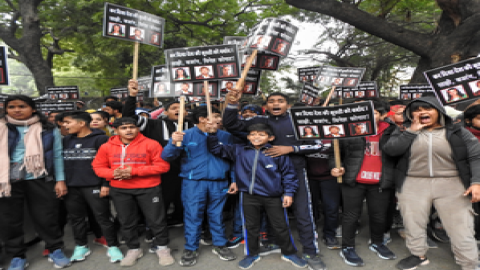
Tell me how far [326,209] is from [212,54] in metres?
2.51

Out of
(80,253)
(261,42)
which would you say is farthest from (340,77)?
(80,253)

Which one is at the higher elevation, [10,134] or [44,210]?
[10,134]

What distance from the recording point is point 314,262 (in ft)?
9.93

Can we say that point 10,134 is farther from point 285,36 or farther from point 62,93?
point 62,93

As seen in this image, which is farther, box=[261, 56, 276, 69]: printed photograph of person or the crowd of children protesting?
box=[261, 56, 276, 69]: printed photograph of person

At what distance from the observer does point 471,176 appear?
263cm

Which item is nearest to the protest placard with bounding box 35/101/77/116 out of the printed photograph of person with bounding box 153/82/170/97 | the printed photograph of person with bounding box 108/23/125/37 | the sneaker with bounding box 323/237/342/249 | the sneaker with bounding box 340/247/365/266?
the printed photograph of person with bounding box 108/23/125/37

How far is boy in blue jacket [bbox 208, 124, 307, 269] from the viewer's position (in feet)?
10.1

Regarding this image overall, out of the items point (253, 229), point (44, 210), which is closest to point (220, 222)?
point (253, 229)

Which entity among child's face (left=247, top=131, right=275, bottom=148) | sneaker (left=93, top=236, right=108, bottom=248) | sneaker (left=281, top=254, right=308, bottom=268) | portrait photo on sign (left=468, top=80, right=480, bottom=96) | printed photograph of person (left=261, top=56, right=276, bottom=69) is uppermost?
printed photograph of person (left=261, top=56, right=276, bottom=69)

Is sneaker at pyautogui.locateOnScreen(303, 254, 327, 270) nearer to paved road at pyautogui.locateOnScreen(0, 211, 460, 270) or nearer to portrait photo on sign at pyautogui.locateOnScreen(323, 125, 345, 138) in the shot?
paved road at pyautogui.locateOnScreen(0, 211, 460, 270)

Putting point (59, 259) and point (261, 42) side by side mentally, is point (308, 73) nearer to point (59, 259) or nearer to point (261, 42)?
point (261, 42)

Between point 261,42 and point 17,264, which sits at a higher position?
point 261,42

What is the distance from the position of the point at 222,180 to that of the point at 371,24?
27.4 ft
